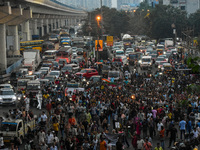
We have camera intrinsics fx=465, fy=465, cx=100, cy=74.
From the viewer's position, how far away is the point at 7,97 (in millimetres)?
32688

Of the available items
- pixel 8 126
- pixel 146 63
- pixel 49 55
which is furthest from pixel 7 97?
pixel 49 55

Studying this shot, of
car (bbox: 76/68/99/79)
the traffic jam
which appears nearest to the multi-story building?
the traffic jam

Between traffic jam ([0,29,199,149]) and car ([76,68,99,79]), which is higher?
car ([76,68,99,79])

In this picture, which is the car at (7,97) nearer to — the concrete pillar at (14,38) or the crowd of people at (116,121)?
the crowd of people at (116,121)

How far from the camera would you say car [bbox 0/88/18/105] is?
32.6 m

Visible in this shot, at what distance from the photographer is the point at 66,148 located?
19922 millimetres

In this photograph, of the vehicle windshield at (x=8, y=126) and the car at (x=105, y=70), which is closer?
the vehicle windshield at (x=8, y=126)

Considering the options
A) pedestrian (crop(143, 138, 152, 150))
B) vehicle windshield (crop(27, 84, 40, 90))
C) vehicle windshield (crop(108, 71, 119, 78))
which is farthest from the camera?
vehicle windshield (crop(108, 71, 119, 78))

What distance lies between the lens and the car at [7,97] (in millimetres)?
32625

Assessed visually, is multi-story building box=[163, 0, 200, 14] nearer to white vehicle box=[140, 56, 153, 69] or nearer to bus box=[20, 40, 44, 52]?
bus box=[20, 40, 44, 52]

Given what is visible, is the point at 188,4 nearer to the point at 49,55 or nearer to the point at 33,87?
the point at 49,55

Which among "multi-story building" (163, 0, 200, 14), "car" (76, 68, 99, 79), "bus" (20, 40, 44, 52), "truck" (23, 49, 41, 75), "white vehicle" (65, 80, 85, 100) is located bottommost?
"white vehicle" (65, 80, 85, 100)

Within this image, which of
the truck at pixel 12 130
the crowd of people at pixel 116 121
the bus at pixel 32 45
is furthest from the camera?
the bus at pixel 32 45

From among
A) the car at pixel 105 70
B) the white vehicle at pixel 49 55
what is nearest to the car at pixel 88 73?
the car at pixel 105 70
